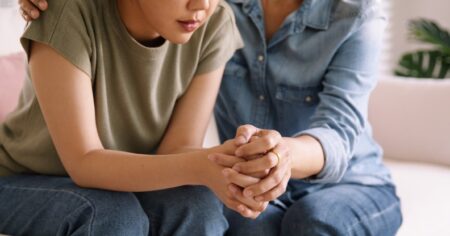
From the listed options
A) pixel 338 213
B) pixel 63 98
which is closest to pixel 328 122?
pixel 338 213

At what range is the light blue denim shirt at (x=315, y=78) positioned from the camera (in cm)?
134

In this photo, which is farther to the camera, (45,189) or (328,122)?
(328,122)

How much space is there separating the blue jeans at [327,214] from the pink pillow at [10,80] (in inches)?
22.4

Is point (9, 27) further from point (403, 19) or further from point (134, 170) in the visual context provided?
point (403, 19)

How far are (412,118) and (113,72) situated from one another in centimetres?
98

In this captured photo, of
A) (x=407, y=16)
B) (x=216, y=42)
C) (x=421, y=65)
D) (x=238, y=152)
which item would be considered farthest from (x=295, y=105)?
(x=407, y=16)

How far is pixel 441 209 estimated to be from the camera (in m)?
1.51

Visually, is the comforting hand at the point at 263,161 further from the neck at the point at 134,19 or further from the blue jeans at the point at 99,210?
the neck at the point at 134,19

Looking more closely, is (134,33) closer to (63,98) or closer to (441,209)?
(63,98)

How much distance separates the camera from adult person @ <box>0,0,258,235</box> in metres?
1.11

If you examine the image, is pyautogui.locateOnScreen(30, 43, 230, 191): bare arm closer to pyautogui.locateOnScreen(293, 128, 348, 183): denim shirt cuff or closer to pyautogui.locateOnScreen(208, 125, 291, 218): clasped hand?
pyautogui.locateOnScreen(208, 125, 291, 218): clasped hand

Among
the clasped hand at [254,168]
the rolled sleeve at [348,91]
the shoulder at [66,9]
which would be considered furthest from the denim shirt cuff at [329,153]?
the shoulder at [66,9]

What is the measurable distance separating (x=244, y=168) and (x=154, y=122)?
0.94 feet

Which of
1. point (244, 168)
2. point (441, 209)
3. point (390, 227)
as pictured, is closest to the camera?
point (244, 168)
